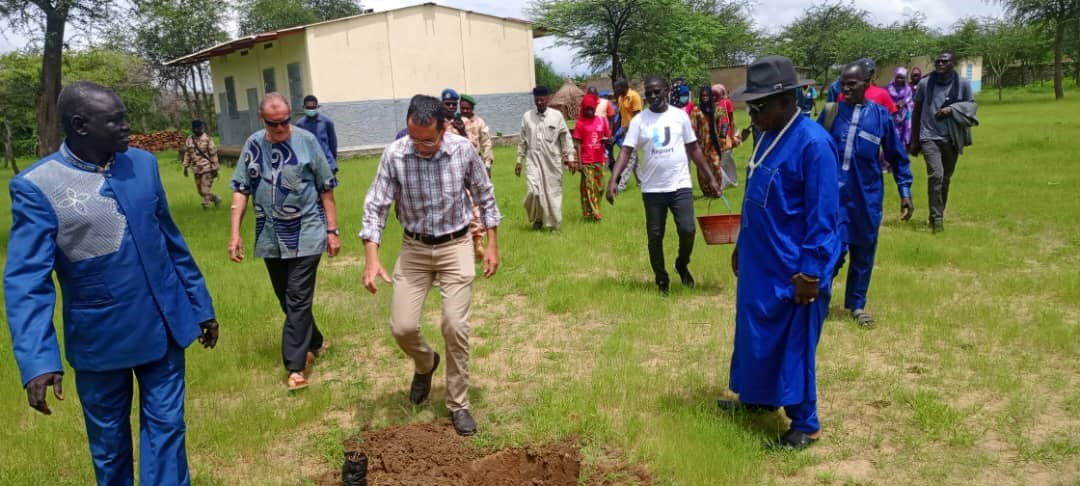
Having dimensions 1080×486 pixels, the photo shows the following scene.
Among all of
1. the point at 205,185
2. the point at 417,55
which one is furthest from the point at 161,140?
the point at 205,185

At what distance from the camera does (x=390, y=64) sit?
25.4m

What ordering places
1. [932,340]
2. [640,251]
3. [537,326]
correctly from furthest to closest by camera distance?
[640,251]
[537,326]
[932,340]

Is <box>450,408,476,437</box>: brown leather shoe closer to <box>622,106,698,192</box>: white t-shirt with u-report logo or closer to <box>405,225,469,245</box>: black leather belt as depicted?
<box>405,225,469,245</box>: black leather belt

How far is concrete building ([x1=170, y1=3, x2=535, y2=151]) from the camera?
24531mm

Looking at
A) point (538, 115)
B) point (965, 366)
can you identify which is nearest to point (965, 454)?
point (965, 366)

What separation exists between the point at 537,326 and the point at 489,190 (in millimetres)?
2239

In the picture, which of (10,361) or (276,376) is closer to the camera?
(276,376)

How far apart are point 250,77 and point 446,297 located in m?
27.4

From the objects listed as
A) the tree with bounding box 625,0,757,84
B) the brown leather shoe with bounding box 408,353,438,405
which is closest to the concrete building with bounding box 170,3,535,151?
the tree with bounding box 625,0,757,84

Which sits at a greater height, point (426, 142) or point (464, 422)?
point (426, 142)

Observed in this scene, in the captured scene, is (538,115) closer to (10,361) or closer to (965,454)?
(10,361)

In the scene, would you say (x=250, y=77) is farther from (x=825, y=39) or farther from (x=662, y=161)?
(x=825, y=39)

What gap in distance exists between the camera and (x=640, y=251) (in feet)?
29.7

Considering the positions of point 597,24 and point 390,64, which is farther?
point 597,24
